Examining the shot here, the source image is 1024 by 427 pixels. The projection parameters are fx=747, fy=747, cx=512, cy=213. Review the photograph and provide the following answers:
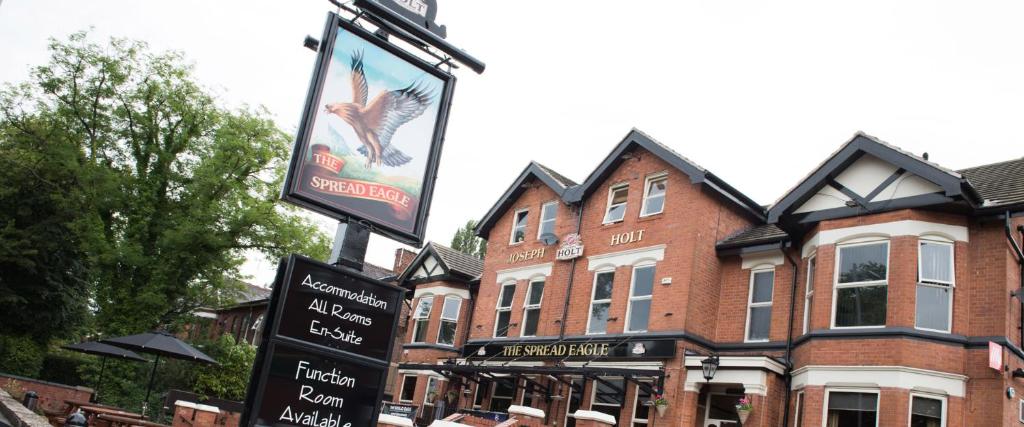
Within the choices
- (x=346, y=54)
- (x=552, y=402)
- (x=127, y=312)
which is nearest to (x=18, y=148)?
(x=127, y=312)

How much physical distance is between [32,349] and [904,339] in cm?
3191

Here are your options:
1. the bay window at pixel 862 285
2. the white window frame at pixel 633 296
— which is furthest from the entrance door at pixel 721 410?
the bay window at pixel 862 285

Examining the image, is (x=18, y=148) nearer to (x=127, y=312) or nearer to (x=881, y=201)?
(x=127, y=312)

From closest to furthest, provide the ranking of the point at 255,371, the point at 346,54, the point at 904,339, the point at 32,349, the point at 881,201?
1. the point at 255,371
2. the point at 346,54
3. the point at 904,339
4. the point at 881,201
5. the point at 32,349

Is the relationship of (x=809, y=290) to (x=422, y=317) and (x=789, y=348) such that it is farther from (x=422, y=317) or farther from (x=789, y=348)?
(x=422, y=317)

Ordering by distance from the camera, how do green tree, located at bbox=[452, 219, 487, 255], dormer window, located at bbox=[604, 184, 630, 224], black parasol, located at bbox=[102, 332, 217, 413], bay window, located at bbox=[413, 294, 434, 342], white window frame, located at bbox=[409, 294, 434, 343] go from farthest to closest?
1. green tree, located at bbox=[452, 219, 487, 255]
2. bay window, located at bbox=[413, 294, 434, 342]
3. white window frame, located at bbox=[409, 294, 434, 343]
4. dormer window, located at bbox=[604, 184, 630, 224]
5. black parasol, located at bbox=[102, 332, 217, 413]

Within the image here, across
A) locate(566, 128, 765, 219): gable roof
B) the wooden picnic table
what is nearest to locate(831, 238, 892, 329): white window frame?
locate(566, 128, 765, 219): gable roof

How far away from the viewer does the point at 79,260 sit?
33031 mm

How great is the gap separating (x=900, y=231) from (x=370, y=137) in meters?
11.9

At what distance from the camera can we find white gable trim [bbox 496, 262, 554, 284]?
22781mm

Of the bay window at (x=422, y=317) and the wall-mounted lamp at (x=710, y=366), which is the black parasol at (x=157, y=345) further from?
the wall-mounted lamp at (x=710, y=366)

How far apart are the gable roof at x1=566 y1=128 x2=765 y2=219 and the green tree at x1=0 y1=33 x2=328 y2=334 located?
1622cm

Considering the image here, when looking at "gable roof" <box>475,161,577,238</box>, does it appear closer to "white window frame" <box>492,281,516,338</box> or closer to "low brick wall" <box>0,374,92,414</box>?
"white window frame" <box>492,281,516,338</box>

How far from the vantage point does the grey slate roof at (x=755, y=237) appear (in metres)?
18.0
